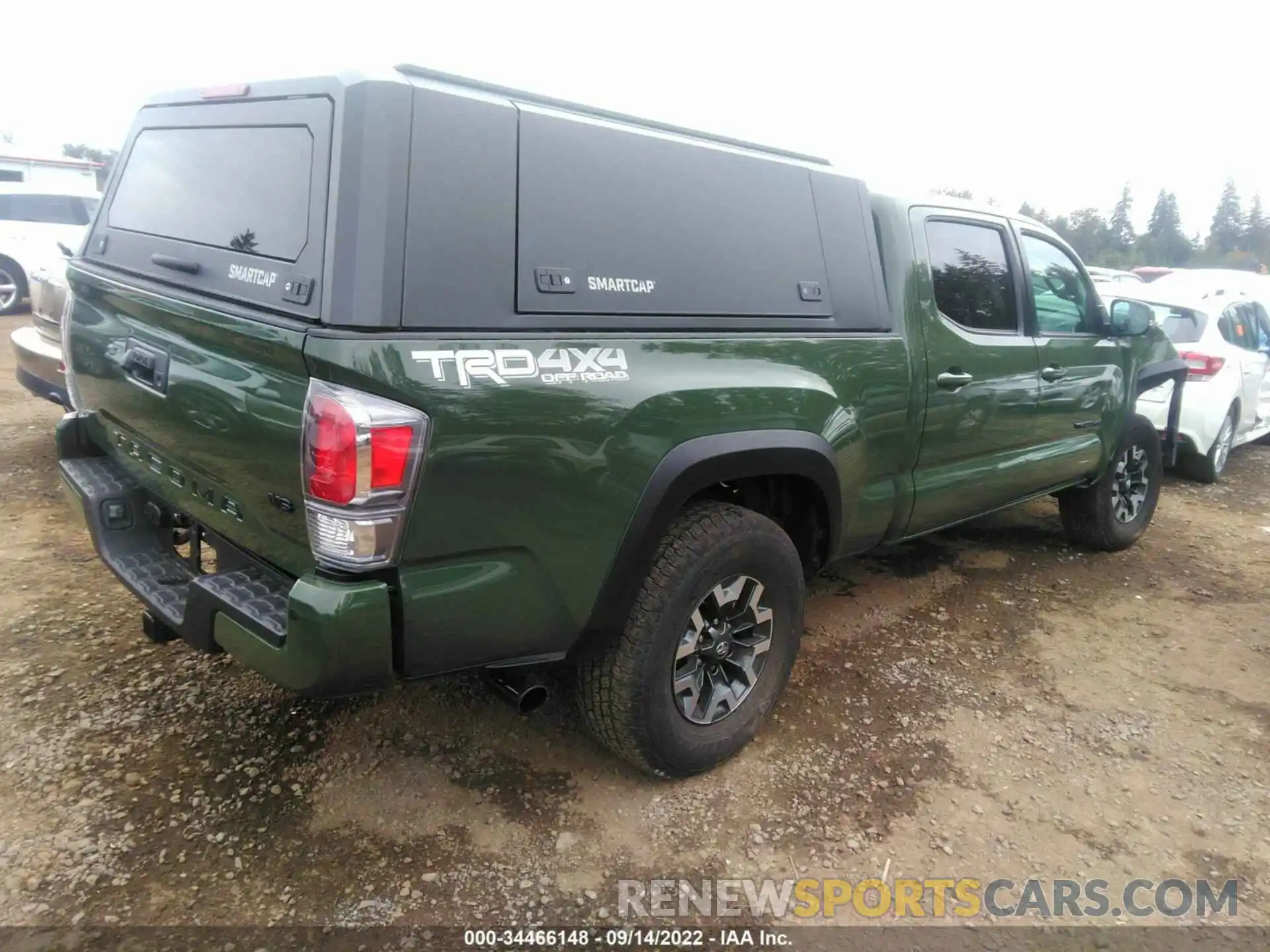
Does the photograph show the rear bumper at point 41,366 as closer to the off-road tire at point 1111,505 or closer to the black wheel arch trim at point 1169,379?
the off-road tire at point 1111,505

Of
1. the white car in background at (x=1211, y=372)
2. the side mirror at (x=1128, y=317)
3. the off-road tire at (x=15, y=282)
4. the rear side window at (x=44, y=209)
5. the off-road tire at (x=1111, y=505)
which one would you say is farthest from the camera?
the rear side window at (x=44, y=209)

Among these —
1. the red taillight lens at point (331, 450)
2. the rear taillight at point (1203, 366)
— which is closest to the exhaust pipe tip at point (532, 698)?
the red taillight lens at point (331, 450)

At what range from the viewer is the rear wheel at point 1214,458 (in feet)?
22.7

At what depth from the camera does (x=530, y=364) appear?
7.07 ft

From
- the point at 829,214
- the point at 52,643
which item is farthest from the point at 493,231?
the point at 52,643

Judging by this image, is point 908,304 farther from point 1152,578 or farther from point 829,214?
point 1152,578

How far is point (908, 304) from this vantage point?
335cm

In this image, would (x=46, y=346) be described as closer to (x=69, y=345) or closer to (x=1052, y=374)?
(x=69, y=345)

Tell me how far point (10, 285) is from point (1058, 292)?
40.2ft

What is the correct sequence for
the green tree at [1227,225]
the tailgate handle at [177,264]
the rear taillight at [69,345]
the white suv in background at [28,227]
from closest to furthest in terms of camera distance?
the tailgate handle at [177,264] → the rear taillight at [69,345] → the white suv in background at [28,227] → the green tree at [1227,225]

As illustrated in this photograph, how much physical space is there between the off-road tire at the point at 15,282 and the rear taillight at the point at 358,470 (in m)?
11.9

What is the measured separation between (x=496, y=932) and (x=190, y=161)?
238cm

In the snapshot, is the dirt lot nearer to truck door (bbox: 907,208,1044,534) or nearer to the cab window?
truck door (bbox: 907,208,1044,534)

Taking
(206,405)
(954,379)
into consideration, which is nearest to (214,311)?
(206,405)
